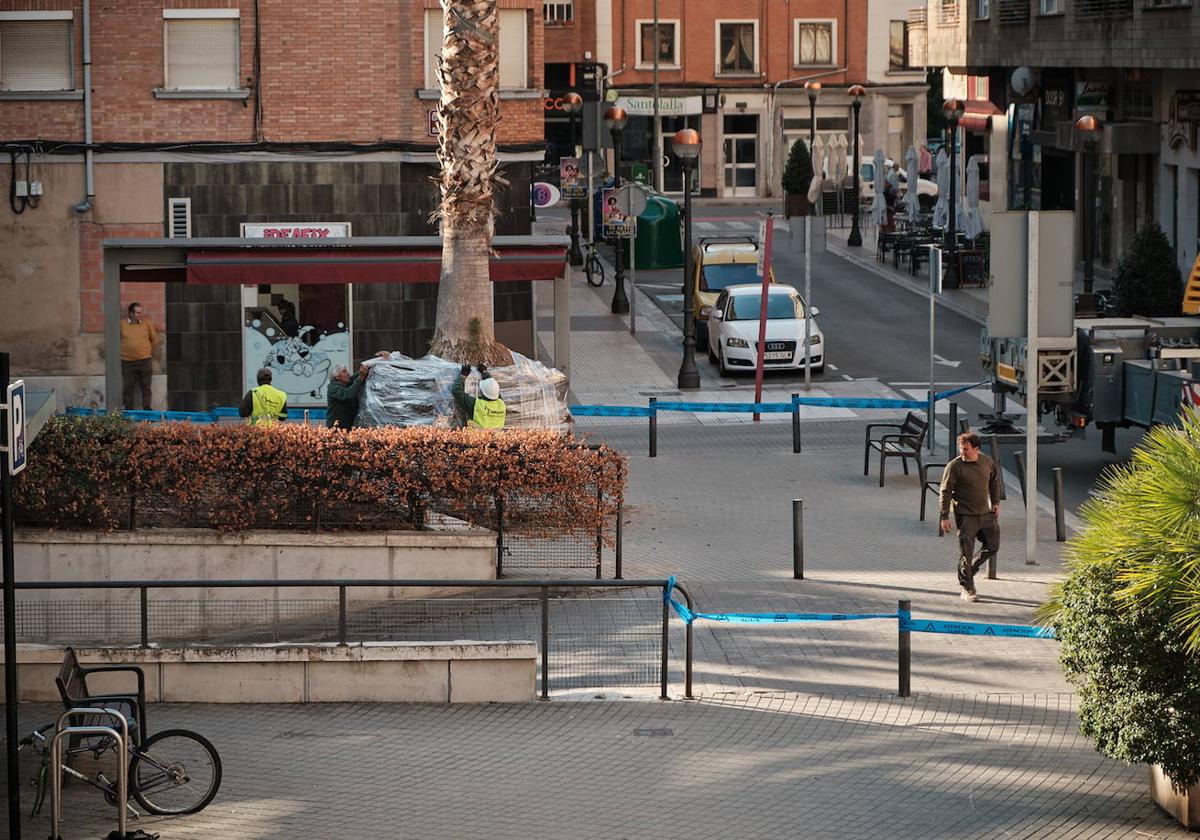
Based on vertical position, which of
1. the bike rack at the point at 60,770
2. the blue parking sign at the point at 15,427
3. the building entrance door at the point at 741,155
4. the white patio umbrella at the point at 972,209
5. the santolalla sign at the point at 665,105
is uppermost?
the santolalla sign at the point at 665,105

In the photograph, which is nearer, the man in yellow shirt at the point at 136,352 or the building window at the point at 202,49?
the man in yellow shirt at the point at 136,352

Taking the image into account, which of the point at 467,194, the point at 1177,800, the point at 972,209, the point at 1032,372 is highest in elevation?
the point at 972,209

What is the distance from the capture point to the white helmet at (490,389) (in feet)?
64.9

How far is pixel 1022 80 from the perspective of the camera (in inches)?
1829

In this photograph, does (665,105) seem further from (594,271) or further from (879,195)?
(594,271)

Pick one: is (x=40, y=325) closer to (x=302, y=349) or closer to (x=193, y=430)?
(x=302, y=349)

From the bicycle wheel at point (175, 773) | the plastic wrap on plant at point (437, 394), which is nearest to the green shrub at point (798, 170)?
the plastic wrap on plant at point (437, 394)

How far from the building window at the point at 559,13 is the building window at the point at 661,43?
3.16 meters

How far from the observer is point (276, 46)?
28.9m

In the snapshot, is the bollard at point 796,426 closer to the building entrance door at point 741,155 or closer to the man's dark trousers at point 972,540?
the man's dark trousers at point 972,540

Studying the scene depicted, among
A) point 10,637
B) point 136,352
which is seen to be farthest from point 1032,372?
point 136,352

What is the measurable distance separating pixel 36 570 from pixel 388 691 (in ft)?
13.3

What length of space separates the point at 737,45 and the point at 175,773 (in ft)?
205

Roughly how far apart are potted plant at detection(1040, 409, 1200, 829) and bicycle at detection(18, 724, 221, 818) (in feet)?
17.0
